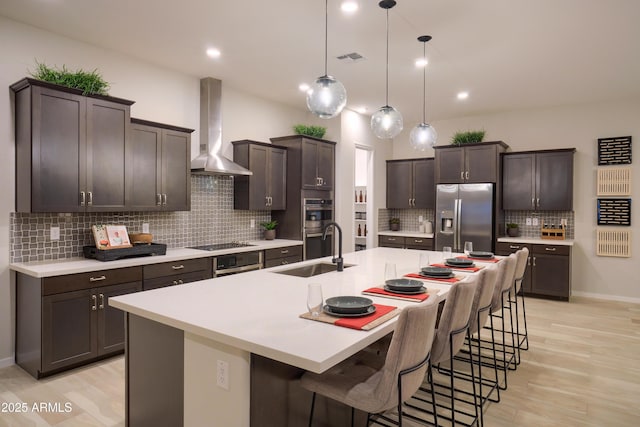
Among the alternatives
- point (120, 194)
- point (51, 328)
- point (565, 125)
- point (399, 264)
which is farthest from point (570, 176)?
point (51, 328)

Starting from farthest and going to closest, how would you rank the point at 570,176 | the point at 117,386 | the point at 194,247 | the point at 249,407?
the point at 570,176, the point at 194,247, the point at 117,386, the point at 249,407

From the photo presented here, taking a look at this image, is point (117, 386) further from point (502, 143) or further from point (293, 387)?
point (502, 143)

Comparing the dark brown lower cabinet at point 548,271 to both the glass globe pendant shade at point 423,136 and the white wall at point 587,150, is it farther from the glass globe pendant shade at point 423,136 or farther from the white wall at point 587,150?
the glass globe pendant shade at point 423,136

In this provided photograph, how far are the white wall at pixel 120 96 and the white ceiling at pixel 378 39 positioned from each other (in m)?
0.13

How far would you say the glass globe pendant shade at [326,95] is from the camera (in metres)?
2.78

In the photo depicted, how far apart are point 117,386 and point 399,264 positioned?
2.52 m

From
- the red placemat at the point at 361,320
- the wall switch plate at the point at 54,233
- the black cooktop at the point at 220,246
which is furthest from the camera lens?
the black cooktop at the point at 220,246

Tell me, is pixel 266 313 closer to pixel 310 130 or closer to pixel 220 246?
pixel 220 246

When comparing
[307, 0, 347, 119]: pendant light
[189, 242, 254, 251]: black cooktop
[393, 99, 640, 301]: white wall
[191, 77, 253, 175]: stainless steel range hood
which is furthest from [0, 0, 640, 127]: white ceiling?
[189, 242, 254, 251]: black cooktop

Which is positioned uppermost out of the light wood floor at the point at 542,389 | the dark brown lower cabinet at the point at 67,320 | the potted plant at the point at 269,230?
the potted plant at the point at 269,230

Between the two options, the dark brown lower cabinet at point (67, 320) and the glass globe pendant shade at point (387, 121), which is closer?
the dark brown lower cabinet at point (67, 320)

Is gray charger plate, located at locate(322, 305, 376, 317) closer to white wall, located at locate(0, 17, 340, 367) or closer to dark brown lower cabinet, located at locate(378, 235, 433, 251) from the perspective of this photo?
white wall, located at locate(0, 17, 340, 367)

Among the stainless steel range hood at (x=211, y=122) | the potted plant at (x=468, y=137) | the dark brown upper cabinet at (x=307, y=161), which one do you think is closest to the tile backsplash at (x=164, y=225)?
the stainless steel range hood at (x=211, y=122)

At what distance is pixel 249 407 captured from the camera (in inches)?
64.9
